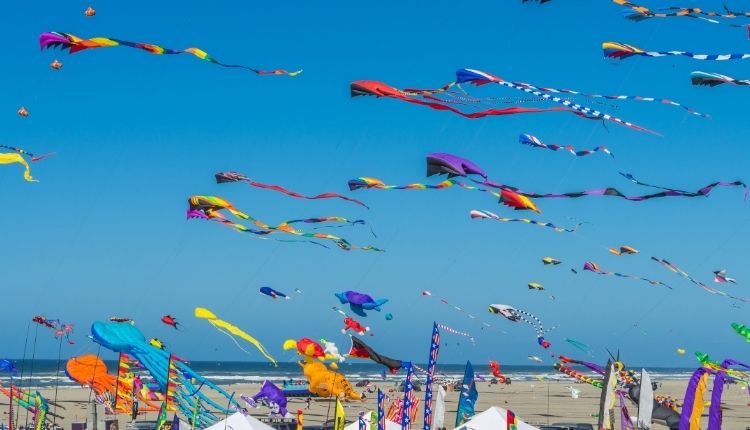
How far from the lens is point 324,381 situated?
21297 mm

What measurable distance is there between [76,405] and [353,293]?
31.5 meters

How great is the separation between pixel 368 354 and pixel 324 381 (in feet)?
8.25

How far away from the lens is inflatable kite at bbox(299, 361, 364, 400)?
20734 millimetres

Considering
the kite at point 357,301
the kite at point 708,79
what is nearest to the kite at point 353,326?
the kite at point 357,301

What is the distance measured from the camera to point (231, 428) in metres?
20.3

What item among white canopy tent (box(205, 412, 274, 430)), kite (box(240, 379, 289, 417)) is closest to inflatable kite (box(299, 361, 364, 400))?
white canopy tent (box(205, 412, 274, 430))

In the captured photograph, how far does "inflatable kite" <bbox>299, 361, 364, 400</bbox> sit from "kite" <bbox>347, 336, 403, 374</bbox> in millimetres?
1417

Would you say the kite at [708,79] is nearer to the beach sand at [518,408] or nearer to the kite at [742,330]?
the kite at [742,330]

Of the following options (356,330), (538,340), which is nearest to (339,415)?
(356,330)

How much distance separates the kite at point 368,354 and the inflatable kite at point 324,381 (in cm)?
142

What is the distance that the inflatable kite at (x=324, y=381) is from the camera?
20.7 meters

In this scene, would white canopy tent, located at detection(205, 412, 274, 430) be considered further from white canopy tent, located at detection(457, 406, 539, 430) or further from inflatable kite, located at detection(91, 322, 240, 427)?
white canopy tent, located at detection(457, 406, 539, 430)

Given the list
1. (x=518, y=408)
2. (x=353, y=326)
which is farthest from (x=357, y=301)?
(x=518, y=408)

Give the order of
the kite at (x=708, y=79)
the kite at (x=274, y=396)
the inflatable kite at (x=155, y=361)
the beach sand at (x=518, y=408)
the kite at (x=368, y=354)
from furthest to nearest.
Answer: the beach sand at (x=518, y=408) < the kite at (x=274, y=396) < the inflatable kite at (x=155, y=361) < the kite at (x=368, y=354) < the kite at (x=708, y=79)
